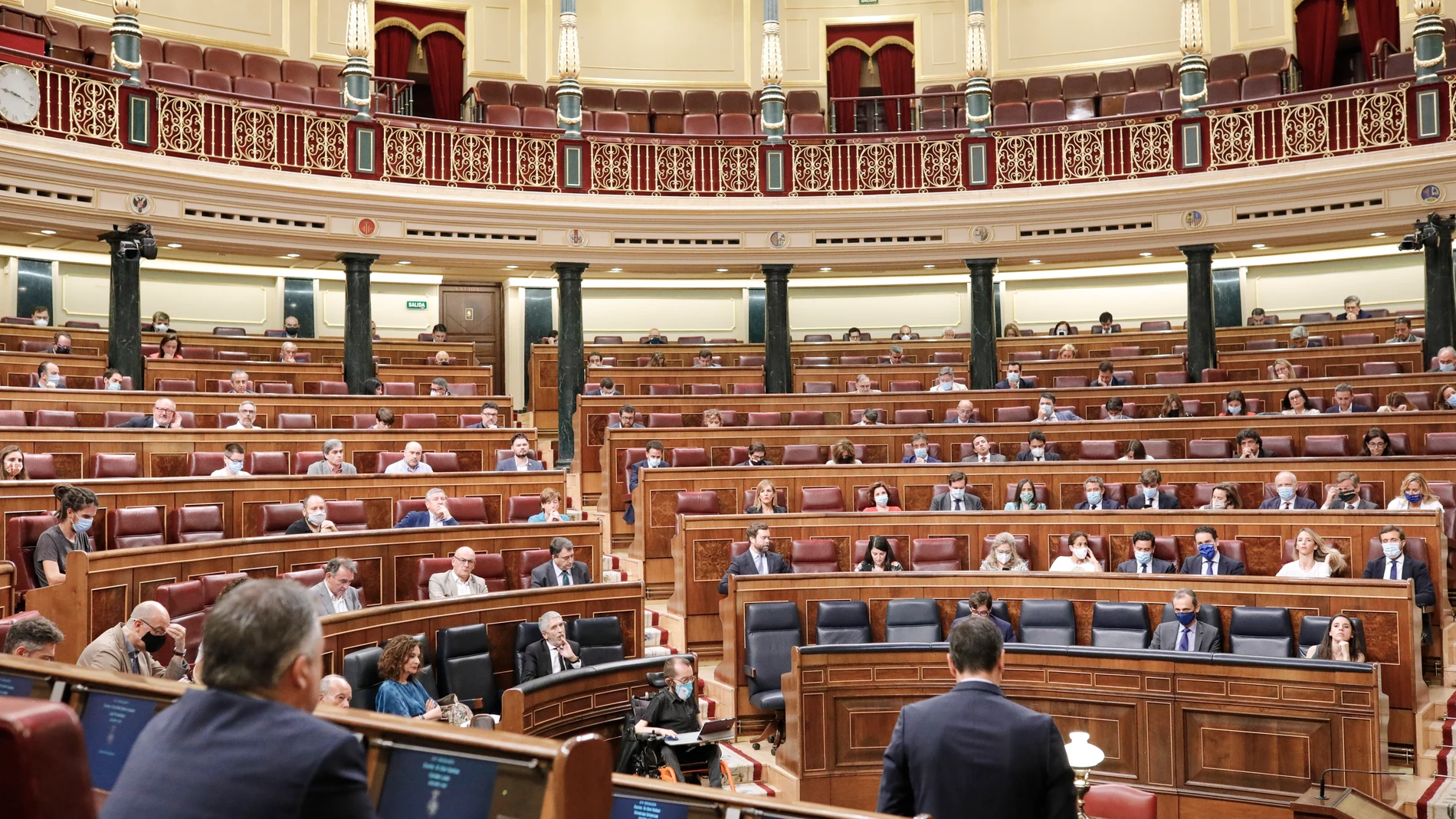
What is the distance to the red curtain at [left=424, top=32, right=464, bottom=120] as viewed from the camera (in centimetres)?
1467

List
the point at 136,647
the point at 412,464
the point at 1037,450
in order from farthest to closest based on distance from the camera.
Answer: the point at 1037,450 → the point at 412,464 → the point at 136,647

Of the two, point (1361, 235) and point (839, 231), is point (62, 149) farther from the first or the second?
point (1361, 235)

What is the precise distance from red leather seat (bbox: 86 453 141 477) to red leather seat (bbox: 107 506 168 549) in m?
0.83

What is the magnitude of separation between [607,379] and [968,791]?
29.9 feet

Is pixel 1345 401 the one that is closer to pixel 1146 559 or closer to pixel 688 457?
pixel 1146 559

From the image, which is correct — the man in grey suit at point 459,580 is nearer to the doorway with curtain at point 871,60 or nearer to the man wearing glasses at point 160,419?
the man wearing glasses at point 160,419

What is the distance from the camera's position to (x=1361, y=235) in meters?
11.4

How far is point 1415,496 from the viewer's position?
22.8 ft

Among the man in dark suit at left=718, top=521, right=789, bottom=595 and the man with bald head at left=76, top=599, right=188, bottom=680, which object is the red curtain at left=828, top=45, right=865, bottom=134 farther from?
the man with bald head at left=76, top=599, right=188, bottom=680

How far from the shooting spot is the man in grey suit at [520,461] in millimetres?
8539

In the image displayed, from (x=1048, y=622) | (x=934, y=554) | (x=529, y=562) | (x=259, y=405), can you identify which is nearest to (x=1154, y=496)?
(x=934, y=554)

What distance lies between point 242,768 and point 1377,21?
15686mm

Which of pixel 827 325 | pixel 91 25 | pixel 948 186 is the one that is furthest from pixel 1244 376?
pixel 91 25

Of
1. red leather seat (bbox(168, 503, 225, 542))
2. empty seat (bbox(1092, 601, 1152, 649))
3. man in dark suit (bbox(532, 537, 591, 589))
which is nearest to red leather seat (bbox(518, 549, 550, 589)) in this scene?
man in dark suit (bbox(532, 537, 591, 589))
